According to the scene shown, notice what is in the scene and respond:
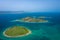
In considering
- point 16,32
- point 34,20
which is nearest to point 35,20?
point 34,20

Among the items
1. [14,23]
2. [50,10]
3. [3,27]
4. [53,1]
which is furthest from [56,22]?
[3,27]

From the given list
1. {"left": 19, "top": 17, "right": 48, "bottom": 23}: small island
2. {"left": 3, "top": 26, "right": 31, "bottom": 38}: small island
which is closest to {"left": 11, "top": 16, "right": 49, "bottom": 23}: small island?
{"left": 19, "top": 17, "right": 48, "bottom": 23}: small island

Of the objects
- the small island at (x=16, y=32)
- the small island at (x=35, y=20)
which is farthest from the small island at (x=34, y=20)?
the small island at (x=16, y=32)

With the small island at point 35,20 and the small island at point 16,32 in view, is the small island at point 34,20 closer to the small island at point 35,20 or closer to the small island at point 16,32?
the small island at point 35,20

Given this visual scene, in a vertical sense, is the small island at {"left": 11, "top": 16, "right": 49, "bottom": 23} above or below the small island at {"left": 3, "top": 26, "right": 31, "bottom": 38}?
above

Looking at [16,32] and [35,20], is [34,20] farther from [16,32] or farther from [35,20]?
[16,32]

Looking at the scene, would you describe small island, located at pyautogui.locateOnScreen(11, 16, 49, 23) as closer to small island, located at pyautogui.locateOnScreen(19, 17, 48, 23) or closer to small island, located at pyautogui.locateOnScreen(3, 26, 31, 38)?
small island, located at pyautogui.locateOnScreen(19, 17, 48, 23)
